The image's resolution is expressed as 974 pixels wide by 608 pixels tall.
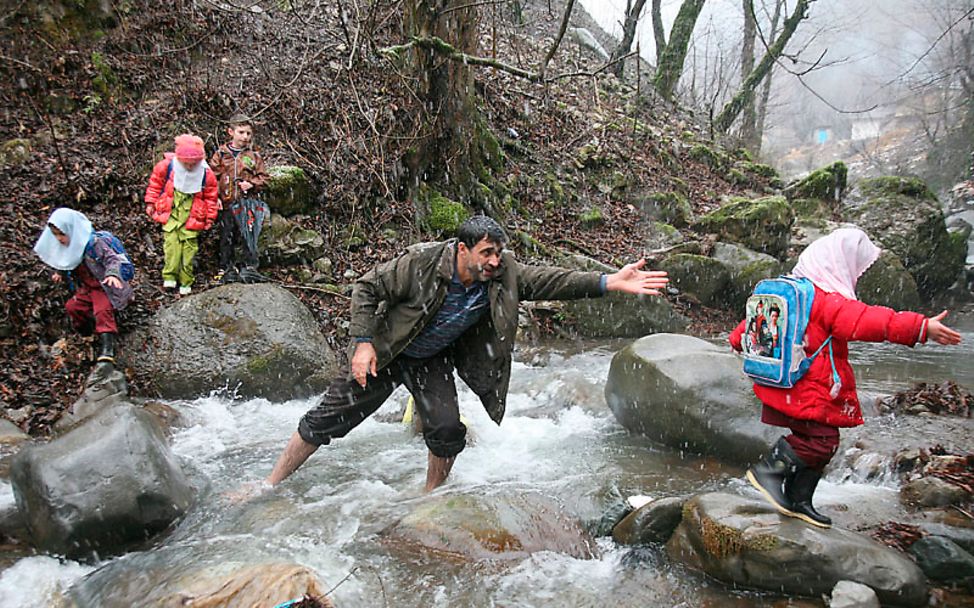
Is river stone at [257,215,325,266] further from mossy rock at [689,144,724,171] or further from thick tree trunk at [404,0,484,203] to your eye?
mossy rock at [689,144,724,171]

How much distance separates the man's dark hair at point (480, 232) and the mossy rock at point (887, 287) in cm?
1028

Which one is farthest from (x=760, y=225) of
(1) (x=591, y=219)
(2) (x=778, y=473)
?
(2) (x=778, y=473)

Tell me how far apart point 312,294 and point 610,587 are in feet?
18.7

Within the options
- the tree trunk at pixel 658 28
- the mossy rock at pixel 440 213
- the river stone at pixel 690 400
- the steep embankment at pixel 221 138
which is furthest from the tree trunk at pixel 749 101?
the river stone at pixel 690 400

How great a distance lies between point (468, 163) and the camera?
1062cm

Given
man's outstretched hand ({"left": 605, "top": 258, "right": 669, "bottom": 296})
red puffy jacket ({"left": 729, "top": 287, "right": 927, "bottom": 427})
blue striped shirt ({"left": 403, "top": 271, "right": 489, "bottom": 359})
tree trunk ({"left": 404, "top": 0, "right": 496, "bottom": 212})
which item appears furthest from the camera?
tree trunk ({"left": 404, "top": 0, "right": 496, "bottom": 212})

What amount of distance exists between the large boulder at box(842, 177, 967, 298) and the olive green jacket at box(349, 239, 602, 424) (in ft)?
39.7

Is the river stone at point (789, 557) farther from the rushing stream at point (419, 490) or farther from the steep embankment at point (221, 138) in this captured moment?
the steep embankment at point (221, 138)

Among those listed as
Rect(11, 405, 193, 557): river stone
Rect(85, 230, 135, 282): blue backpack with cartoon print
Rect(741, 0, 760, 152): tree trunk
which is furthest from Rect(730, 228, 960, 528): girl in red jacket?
Rect(741, 0, 760, 152): tree trunk

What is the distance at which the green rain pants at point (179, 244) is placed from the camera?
721 centimetres

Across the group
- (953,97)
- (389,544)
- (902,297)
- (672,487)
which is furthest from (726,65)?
(389,544)

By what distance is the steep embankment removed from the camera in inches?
272

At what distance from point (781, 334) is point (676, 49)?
61.3ft

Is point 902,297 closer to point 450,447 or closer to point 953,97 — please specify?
point 450,447
